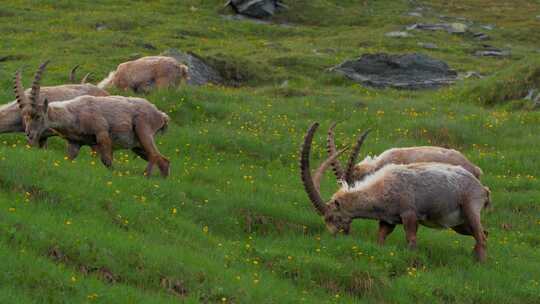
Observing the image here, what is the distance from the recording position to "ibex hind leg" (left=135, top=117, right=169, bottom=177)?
17.5 m

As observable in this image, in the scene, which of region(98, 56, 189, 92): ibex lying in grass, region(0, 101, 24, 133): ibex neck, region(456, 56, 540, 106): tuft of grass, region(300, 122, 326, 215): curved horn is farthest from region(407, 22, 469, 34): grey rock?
region(300, 122, 326, 215): curved horn

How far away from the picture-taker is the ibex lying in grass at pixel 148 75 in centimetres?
2695

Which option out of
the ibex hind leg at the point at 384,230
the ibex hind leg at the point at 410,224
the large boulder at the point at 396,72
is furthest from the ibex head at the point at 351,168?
the large boulder at the point at 396,72

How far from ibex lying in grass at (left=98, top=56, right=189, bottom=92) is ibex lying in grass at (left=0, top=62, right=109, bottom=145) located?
15.5 feet

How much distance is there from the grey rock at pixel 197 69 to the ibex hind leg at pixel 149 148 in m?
13.7

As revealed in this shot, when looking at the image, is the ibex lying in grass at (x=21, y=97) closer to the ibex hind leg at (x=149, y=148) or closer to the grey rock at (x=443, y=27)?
the ibex hind leg at (x=149, y=148)

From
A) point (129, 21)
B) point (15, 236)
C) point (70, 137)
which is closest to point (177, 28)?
point (129, 21)

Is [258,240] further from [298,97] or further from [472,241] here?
[298,97]

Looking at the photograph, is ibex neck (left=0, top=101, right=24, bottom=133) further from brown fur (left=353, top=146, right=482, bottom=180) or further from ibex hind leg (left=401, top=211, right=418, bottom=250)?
ibex hind leg (left=401, top=211, right=418, bottom=250)

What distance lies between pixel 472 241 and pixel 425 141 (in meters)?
7.61

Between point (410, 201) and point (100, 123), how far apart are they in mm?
6082

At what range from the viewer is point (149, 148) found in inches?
690

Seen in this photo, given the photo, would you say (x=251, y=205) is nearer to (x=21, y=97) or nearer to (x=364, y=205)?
(x=364, y=205)

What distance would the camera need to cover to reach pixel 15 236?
12.1 m
